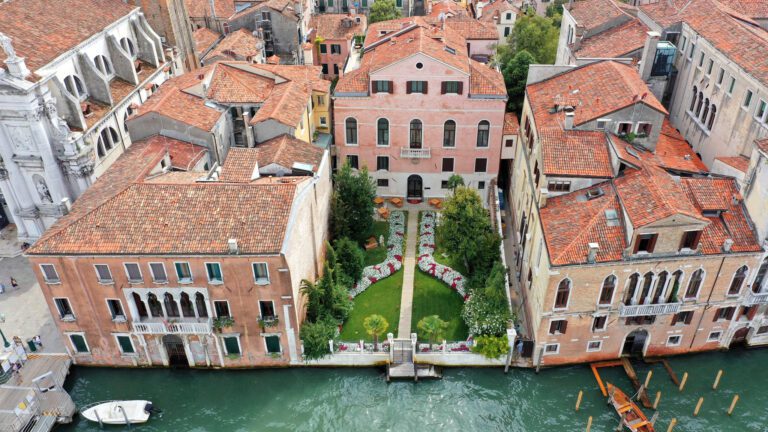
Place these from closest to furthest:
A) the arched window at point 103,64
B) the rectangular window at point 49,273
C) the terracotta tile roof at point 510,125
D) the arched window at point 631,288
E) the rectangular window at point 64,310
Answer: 1. the rectangular window at point 49,273
2. the arched window at point 631,288
3. the rectangular window at point 64,310
4. the terracotta tile roof at point 510,125
5. the arched window at point 103,64

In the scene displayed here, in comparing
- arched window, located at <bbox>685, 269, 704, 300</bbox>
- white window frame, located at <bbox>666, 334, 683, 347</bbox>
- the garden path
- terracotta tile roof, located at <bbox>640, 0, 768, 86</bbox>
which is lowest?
the garden path

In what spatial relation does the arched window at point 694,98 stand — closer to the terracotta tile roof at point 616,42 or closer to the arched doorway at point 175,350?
the terracotta tile roof at point 616,42

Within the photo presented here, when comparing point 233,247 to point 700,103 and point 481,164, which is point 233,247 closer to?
point 481,164

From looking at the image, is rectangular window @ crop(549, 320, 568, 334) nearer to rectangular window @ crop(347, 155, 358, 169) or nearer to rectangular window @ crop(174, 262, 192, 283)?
rectangular window @ crop(174, 262, 192, 283)

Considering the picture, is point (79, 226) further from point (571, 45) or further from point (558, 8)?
point (558, 8)

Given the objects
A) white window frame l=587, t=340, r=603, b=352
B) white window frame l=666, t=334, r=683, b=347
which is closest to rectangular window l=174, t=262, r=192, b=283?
white window frame l=587, t=340, r=603, b=352

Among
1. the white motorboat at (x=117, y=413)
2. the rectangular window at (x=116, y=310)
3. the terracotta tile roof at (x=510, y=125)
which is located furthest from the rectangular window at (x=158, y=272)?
the terracotta tile roof at (x=510, y=125)
